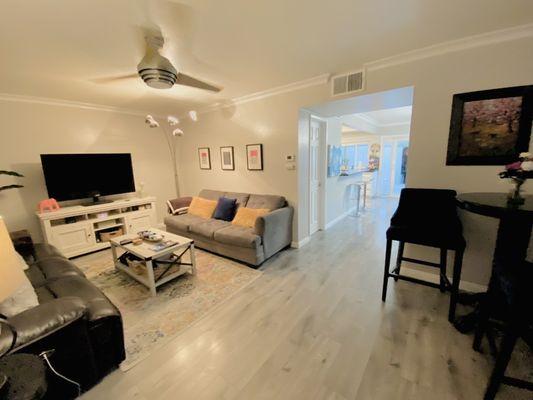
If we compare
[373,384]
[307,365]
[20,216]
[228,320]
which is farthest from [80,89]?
[373,384]

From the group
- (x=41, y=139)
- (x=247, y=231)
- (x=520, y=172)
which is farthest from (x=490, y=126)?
(x=41, y=139)

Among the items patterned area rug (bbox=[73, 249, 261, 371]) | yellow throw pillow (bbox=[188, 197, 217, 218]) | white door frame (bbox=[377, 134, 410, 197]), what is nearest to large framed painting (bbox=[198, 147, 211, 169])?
yellow throw pillow (bbox=[188, 197, 217, 218])

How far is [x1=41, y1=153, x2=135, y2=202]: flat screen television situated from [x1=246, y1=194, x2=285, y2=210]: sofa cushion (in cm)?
233

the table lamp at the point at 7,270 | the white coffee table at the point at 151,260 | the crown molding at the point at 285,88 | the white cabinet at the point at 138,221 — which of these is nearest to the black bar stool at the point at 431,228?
the crown molding at the point at 285,88

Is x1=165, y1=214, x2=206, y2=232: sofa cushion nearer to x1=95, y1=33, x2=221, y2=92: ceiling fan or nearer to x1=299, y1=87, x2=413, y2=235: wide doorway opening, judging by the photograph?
x1=299, y1=87, x2=413, y2=235: wide doorway opening

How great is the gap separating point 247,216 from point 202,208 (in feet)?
3.56

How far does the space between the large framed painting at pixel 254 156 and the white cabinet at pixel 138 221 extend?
84.8 inches

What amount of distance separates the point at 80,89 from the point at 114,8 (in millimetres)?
2133

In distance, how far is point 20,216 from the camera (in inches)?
134

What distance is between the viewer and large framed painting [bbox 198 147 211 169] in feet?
15.1

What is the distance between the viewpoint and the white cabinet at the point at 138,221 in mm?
4008

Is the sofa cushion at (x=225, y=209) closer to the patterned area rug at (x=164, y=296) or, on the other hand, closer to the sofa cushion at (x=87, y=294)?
the patterned area rug at (x=164, y=296)

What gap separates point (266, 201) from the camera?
358 cm

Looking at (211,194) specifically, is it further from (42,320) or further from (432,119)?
(432,119)
